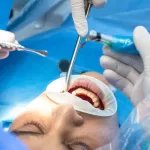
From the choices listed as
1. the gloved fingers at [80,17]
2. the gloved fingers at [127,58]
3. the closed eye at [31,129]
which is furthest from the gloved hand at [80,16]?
the closed eye at [31,129]

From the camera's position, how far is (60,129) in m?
1.20

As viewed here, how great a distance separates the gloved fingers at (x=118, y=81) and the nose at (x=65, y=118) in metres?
0.21

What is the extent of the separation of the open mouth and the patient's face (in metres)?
0.09

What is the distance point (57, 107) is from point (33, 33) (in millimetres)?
914

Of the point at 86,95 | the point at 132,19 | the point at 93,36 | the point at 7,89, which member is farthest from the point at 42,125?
the point at 132,19

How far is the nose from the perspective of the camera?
1.20 meters

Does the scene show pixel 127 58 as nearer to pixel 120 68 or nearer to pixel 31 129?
pixel 120 68

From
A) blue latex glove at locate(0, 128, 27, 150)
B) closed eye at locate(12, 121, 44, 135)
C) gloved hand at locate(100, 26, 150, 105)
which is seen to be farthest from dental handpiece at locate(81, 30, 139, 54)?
blue latex glove at locate(0, 128, 27, 150)

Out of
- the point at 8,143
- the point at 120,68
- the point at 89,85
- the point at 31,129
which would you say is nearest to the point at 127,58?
the point at 120,68

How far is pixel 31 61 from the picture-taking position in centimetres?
189

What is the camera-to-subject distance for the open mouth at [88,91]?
1373 mm

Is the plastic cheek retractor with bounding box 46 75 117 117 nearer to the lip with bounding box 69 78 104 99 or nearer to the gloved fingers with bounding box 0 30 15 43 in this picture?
the lip with bounding box 69 78 104 99

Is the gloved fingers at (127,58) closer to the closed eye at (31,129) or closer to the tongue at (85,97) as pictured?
the tongue at (85,97)

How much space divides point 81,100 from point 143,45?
31cm
